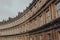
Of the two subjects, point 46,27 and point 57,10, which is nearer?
point 57,10

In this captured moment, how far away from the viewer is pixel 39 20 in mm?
29797

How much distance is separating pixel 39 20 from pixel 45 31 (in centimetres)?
497

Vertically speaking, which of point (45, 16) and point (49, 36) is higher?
point (45, 16)

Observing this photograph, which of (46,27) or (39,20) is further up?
(39,20)

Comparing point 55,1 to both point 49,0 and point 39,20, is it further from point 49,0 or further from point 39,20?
point 39,20

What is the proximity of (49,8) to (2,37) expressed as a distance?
211ft

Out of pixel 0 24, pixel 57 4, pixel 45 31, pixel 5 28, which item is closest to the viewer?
pixel 57 4

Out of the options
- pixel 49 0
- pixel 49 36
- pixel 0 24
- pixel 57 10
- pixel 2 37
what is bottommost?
pixel 49 36

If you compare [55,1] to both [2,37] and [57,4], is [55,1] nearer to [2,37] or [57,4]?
[57,4]

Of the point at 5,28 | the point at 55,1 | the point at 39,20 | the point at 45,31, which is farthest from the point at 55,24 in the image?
the point at 5,28

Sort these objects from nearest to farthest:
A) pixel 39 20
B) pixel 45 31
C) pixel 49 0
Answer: pixel 49 0
pixel 45 31
pixel 39 20

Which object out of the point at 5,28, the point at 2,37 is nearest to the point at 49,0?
the point at 5,28

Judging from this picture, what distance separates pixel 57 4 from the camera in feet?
68.9

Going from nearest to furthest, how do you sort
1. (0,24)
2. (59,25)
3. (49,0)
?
1. (59,25)
2. (49,0)
3. (0,24)
